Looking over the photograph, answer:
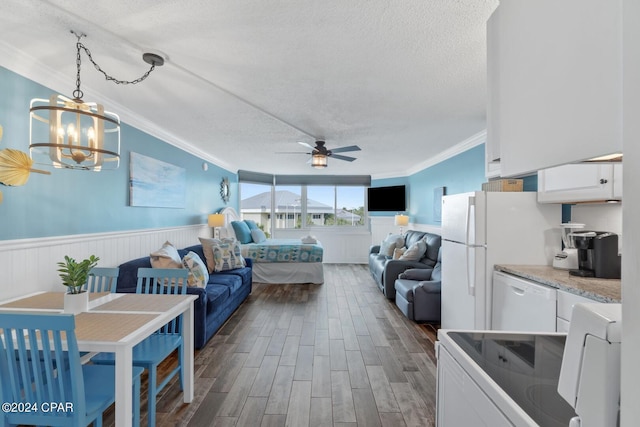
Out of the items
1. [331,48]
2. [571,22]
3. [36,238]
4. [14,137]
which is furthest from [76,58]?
[571,22]

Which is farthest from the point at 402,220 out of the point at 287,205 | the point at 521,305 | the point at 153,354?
the point at 153,354

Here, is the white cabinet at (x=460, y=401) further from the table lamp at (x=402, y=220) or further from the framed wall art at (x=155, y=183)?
the table lamp at (x=402, y=220)

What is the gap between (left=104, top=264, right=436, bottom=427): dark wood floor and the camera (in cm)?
209

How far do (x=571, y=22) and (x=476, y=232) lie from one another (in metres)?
2.33

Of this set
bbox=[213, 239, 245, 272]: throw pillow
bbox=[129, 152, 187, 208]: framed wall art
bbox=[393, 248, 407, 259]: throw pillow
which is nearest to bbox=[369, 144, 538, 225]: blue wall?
bbox=[393, 248, 407, 259]: throw pillow

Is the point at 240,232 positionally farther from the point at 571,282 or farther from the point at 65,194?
the point at 571,282

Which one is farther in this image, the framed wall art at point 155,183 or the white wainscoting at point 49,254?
the framed wall art at point 155,183

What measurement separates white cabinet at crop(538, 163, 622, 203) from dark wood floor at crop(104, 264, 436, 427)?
1.75m

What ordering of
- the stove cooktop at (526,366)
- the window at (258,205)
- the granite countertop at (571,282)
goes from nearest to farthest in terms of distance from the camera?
the stove cooktop at (526,366) < the granite countertop at (571,282) < the window at (258,205)

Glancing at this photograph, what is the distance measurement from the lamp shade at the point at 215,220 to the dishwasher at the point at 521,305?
439 centimetres

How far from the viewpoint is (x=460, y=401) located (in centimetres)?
103

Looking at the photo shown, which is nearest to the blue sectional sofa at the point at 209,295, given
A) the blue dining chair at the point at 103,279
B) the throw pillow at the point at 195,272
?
the throw pillow at the point at 195,272

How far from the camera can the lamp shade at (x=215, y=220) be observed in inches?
219

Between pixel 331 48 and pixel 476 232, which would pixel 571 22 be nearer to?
pixel 331 48
